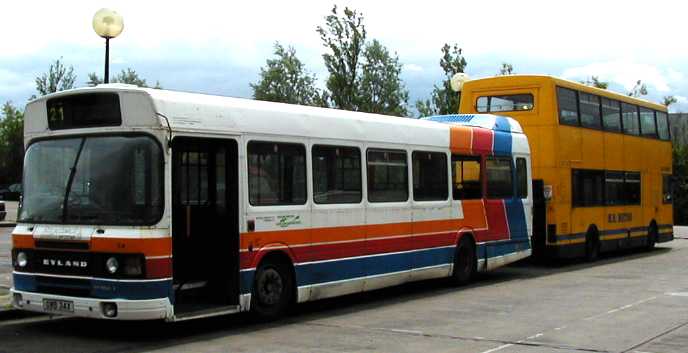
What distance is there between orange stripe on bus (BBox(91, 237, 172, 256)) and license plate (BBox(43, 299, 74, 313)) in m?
0.71

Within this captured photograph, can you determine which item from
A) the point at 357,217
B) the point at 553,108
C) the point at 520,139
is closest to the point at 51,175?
the point at 357,217

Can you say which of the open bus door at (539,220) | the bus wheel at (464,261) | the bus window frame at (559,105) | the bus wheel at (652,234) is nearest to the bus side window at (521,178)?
the open bus door at (539,220)

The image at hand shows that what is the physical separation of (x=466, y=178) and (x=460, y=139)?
729mm

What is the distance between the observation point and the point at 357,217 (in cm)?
1302

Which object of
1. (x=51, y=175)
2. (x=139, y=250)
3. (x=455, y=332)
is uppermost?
(x=51, y=175)

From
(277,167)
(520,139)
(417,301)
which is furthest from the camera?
(520,139)

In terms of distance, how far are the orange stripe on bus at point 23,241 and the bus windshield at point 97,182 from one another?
21 centimetres

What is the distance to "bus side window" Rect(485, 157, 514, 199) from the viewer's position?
16688mm

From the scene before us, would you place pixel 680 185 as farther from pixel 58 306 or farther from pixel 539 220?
pixel 58 306

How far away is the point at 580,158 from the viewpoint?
21.2 m

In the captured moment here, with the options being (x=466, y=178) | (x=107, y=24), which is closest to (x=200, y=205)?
(x=107, y=24)

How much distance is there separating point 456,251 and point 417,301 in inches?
81.8

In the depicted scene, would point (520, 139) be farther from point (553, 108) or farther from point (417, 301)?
point (417, 301)

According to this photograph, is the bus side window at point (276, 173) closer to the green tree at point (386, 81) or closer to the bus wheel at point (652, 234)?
the bus wheel at point (652, 234)
